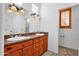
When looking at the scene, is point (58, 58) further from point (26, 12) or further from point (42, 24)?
point (26, 12)

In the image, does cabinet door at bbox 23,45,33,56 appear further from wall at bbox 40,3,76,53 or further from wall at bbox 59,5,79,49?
wall at bbox 59,5,79,49

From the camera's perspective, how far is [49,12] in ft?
7.00

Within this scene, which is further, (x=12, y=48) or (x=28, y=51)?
(x=28, y=51)

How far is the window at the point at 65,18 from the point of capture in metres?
2.16

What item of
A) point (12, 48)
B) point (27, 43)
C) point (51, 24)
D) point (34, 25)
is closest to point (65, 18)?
point (51, 24)

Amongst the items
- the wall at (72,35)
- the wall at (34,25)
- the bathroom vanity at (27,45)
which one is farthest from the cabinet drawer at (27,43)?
the wall at (72,35)

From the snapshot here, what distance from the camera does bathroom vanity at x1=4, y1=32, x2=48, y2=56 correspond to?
71.3 inches

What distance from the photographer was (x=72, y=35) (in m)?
2.27

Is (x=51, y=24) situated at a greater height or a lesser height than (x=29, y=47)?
greater

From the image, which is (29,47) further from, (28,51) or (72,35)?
(72,35)

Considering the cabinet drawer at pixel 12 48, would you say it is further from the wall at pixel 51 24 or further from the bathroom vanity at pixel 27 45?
the wall at pixel 51 24

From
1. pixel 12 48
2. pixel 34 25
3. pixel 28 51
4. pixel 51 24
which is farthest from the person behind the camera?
pixel 34 25

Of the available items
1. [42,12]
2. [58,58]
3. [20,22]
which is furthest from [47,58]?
[20,22]

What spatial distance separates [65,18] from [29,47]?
0.85 metres
